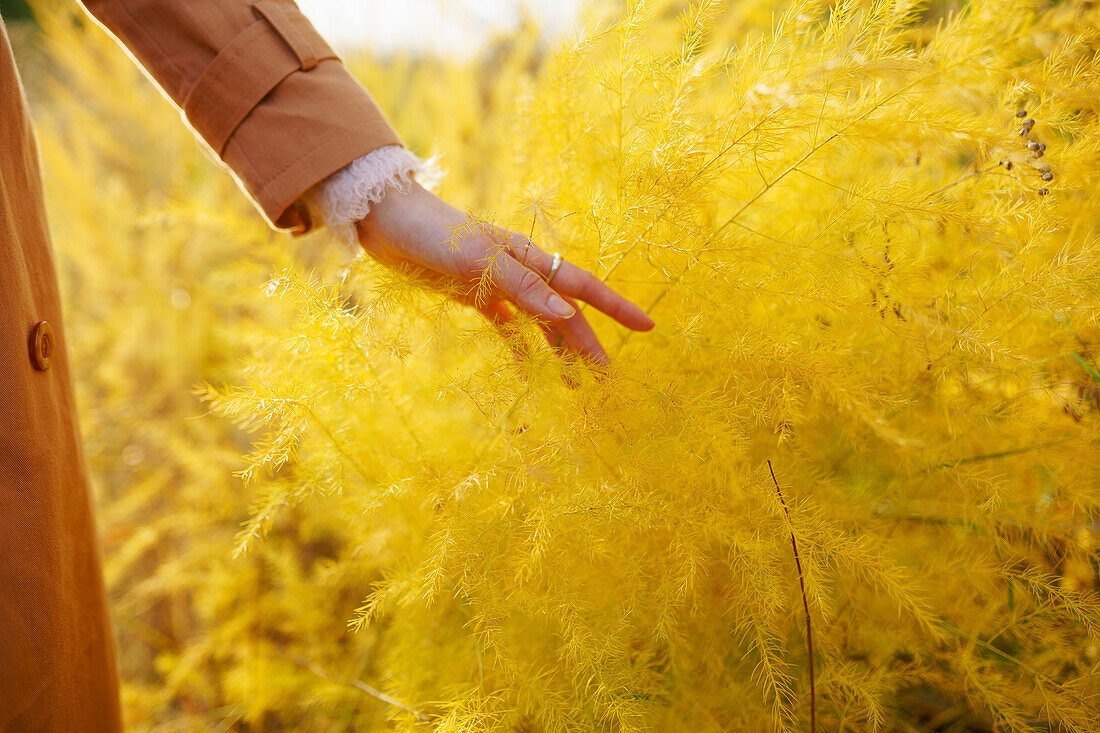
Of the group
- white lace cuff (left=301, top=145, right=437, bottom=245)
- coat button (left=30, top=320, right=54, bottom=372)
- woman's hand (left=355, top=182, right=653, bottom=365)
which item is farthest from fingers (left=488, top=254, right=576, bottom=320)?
coat button (left=30, top=320, right=54, bottom=372)

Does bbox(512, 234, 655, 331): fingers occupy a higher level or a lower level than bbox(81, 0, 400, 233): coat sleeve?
lower

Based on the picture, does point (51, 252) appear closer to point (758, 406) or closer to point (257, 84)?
point (257, 84)

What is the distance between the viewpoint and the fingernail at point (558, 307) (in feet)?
1.61

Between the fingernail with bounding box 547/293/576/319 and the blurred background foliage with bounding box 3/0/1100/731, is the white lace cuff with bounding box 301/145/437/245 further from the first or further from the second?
the fingernail with bounding box 547/293/576/319

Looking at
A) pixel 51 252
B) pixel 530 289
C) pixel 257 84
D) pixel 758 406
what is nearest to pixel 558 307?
pixel 530 289

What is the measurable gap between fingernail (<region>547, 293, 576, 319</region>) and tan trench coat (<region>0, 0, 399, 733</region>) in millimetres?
240

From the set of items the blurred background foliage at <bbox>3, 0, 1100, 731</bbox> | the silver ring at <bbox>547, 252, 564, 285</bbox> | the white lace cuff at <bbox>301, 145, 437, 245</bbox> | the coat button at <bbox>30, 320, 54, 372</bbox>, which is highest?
the coat button at <bbox>30, 320, 54, 372</bbox>

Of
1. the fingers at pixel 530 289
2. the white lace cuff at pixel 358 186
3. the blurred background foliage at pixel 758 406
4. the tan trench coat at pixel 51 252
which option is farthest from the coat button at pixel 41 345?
the fingers at pixel 530 289

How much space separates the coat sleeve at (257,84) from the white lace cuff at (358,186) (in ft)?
0.04

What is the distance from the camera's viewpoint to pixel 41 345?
19.2 inches

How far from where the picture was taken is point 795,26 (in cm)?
49

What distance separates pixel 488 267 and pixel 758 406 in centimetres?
25

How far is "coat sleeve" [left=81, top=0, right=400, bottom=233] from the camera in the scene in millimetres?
541

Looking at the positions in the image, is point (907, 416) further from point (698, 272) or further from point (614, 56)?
point (614, 56)
